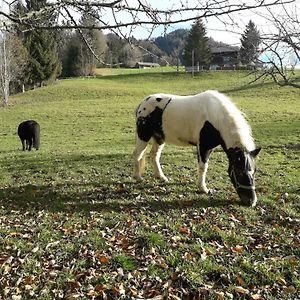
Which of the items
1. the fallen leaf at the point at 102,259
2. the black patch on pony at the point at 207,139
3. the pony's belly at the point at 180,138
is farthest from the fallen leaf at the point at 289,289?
the pony's belly at the point at 180,138

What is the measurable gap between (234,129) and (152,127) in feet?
7.40

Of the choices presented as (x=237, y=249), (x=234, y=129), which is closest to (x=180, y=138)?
(x=234, y=129)

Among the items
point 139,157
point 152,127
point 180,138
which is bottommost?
point 139,157

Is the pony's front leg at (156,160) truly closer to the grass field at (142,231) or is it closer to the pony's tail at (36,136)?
the grass field at (142,231)

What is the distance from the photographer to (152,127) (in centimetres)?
928

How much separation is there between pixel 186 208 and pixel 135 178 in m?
2.48

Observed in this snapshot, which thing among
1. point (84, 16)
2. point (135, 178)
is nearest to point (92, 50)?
point (84, 16)

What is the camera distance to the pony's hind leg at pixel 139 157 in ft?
31.4

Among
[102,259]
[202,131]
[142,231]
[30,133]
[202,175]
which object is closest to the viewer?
[102,259]

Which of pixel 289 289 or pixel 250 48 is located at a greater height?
pixel 250 48

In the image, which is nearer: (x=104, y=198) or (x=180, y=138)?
(x=104, y=198)

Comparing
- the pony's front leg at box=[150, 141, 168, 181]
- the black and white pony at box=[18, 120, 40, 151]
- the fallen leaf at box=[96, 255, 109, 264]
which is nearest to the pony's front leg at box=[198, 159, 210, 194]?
the pony's front leg at box=[150, 141, 168, 181]

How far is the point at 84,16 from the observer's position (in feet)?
14.3

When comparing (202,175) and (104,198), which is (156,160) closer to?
(202,175)
